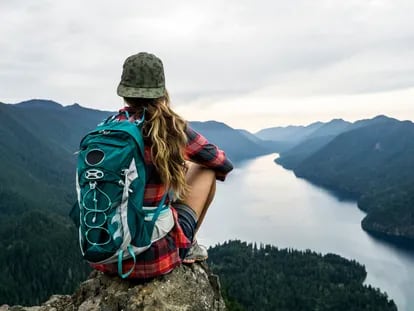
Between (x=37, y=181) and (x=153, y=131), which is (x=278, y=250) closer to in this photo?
(x=153, y=131)

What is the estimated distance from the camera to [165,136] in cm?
441

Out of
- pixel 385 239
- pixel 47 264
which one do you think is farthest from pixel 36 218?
pixel 385 239

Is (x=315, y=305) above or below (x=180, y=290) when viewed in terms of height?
below

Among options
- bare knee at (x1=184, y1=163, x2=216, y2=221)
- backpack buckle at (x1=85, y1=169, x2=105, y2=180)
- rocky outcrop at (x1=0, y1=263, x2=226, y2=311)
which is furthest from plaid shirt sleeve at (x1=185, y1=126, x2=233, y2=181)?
rocky outcrop at (x1=0, y1=263, x2=226, y2=311)

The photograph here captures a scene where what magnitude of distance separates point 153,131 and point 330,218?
120329 millimetres

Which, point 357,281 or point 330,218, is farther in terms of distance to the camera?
point 330,218

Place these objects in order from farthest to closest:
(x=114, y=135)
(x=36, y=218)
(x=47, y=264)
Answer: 1. (x=36, y=218)
2. (x=47, y=264)
3. (x=114, y=135)

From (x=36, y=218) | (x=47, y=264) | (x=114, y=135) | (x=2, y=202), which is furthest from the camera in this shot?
(x=2, y=202)

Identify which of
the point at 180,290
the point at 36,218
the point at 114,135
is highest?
the point at 114,135

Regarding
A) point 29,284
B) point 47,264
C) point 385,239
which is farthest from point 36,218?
point 385,239

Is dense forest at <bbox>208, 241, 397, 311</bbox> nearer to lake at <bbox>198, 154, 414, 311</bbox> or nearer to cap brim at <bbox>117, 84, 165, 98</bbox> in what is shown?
lake at <bbox>198, 154, 414, 311</bbox>

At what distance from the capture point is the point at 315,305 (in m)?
75.6

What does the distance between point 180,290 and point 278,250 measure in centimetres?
9204

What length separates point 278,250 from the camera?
309 ft
